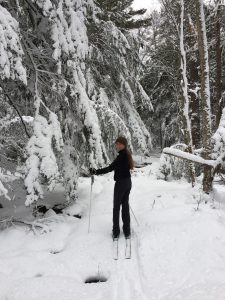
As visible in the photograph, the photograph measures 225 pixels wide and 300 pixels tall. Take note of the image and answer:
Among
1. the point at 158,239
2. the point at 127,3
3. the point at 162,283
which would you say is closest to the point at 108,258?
the point at 158,239

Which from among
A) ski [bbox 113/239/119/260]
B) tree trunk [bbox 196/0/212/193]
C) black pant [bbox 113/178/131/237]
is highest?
tree trunk [bbox 196/0/212/193]

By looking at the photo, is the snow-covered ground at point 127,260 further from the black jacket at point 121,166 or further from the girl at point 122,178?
the black jacket at point 121,166

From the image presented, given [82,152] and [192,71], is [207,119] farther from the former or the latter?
[192,71]

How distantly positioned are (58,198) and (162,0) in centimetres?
769

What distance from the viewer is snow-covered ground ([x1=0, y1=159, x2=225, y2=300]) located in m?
5.26

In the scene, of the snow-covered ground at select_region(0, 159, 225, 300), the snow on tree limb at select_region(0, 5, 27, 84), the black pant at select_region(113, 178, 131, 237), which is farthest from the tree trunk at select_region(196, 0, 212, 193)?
the snow on tree limb at select_region(0, 5, 27, 84)

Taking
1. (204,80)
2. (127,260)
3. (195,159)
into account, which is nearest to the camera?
(127,260)

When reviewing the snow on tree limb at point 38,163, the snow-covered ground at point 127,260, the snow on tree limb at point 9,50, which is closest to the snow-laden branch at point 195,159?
the snow-covered ground at point 127,260

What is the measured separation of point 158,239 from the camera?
22.8 ft

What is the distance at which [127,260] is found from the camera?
644 centimetres

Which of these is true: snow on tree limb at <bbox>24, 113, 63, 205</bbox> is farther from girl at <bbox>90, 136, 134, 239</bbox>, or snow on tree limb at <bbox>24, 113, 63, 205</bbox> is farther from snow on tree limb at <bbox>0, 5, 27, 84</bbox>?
girl at <bbox>90, 136, 134, 239</bbox>

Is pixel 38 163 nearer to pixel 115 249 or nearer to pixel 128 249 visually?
pixel 115 249

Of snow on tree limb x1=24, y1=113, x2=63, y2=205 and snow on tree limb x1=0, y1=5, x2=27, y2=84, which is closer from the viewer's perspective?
snow on tree limb x1=0, y1=5, x2=27, y2=84

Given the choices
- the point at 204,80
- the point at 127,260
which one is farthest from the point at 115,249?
the point at 204,80
